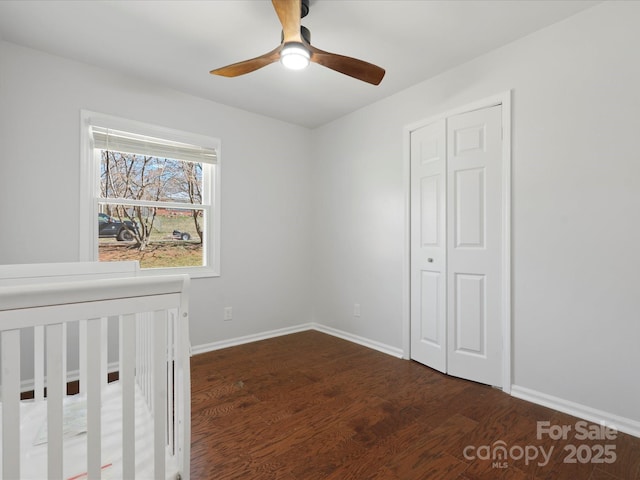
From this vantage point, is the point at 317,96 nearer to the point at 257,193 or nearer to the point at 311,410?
the point at 257,193

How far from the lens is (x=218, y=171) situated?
10.3 ft

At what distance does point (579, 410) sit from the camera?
6.23 feet

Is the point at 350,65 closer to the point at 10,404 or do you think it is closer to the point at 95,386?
the point at 95,386

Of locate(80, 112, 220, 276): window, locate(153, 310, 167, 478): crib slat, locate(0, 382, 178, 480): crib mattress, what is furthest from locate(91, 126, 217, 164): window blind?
locate(153, 310, 167, 478): crib slat

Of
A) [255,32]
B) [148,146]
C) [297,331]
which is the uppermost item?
[255,32]

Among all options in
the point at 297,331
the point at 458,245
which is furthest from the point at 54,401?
the point at 297,331

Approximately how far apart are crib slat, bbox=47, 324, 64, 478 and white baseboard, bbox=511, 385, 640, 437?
240cm

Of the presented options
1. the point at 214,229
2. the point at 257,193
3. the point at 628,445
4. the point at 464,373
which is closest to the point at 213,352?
the point at 214,229

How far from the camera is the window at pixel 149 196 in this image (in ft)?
8.31

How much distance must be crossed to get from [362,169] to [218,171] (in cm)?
142

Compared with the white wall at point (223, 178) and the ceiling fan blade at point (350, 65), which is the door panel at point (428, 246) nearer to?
the ceiling fan blade at point (350, 65)

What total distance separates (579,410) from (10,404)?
8.46 feet

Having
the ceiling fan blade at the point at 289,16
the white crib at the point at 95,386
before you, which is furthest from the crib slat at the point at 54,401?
the ceiling fan blade at the point at 289,16

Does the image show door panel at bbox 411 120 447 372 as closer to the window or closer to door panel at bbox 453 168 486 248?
door panel at bbox 453 168 486 248
